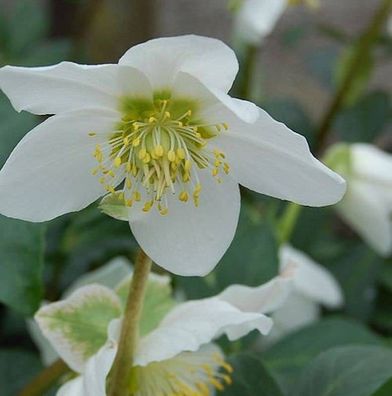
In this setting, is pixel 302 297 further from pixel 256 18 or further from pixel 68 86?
pixel 68 86

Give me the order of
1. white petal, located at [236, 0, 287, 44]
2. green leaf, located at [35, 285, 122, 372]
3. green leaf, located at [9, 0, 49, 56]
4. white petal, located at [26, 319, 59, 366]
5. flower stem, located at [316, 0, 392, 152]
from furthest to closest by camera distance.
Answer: green leaf, located at [9, 0, 49, 56] < flower stem, located at [316, 0, 392, 152] < white petal, located at [236, 0, 287, 44] < white petal, located at [26, 319, 59, 366] < green leaf, located at [35, 285, 122, 372]

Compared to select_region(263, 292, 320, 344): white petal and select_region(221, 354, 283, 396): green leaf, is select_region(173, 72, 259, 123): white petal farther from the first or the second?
select_region(263, 292, 320, 344): white petal


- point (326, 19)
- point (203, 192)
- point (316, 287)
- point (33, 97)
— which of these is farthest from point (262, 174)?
point (326, 19)

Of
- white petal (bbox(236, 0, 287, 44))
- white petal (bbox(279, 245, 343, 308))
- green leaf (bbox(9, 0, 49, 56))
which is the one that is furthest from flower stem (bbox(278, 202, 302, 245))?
green leaf (bbox(9, 0, 49, 56))

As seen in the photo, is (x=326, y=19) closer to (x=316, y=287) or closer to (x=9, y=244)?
(x=316, y=287)

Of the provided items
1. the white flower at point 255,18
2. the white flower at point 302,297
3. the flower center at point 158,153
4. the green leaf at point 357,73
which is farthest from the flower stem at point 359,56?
the flower center at point 158,153

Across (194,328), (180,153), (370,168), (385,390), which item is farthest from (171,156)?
(370,168)
